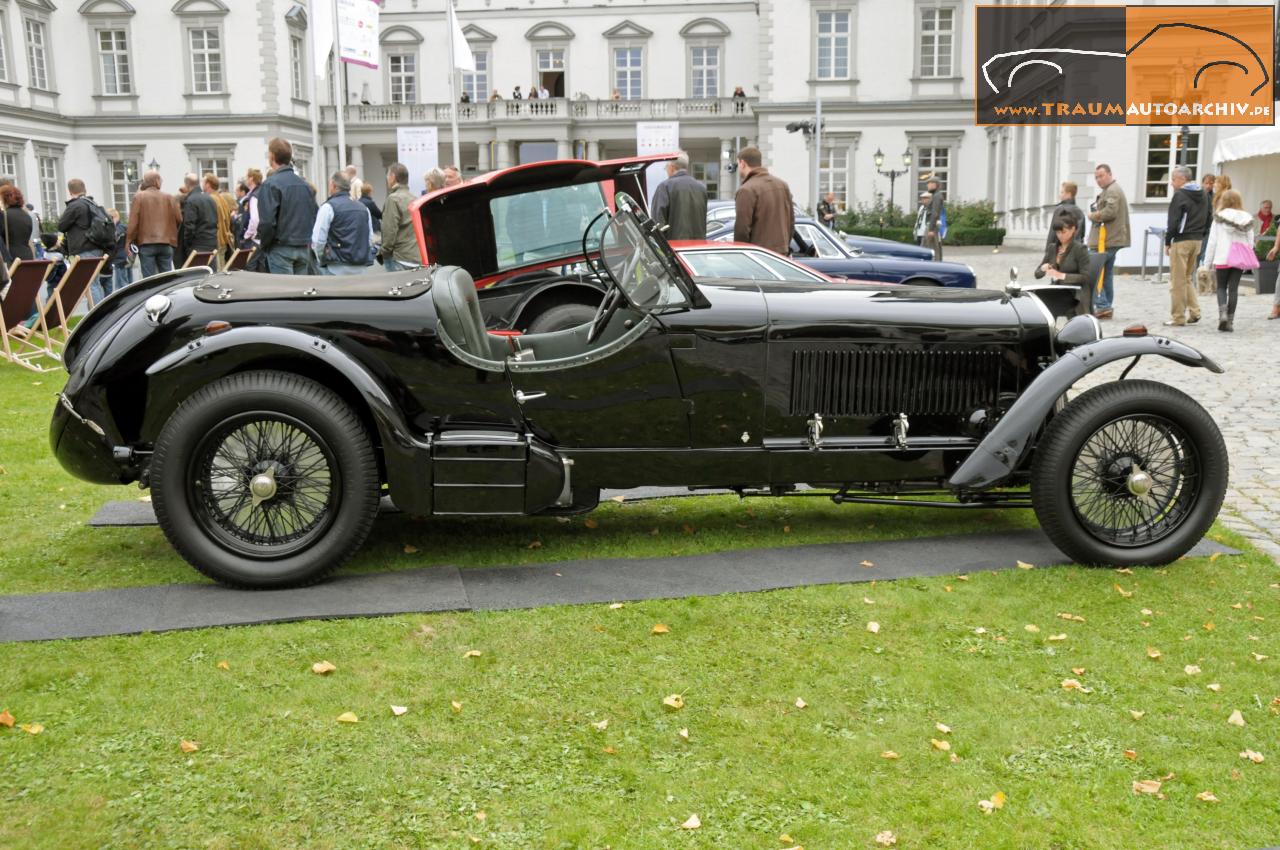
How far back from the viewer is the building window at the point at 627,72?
5550 cm

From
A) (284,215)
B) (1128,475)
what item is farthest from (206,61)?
(1128,475)

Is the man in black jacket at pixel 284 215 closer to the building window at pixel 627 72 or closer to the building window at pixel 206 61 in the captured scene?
the building window at pixel 206 61

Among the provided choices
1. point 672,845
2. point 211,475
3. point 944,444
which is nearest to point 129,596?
point 211,475

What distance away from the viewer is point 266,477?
15.3ft

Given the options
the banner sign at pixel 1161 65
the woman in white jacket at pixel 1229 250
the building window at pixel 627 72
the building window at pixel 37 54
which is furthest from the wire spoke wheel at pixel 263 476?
the building window at pixel 627 72

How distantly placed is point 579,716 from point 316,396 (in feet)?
6.10

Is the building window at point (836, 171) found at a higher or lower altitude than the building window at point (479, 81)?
lower

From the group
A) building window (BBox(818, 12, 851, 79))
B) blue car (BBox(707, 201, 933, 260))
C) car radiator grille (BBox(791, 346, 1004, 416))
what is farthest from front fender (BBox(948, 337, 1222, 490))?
building window (BBox(818, 12, 851, 79))

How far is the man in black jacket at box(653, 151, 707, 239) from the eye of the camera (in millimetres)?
12156

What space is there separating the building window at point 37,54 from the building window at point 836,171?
30858 millimetres

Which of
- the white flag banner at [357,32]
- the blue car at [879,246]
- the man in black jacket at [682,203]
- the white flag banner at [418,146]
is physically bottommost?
the blue car at [879,246]

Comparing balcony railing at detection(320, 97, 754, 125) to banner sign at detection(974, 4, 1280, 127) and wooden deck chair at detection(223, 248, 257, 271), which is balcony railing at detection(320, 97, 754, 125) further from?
wooden deck chair at detection(223, 248, 257, 271)

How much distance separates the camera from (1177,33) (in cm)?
2891

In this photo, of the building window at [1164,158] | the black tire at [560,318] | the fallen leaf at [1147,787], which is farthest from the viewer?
the building window at [1164,158]
